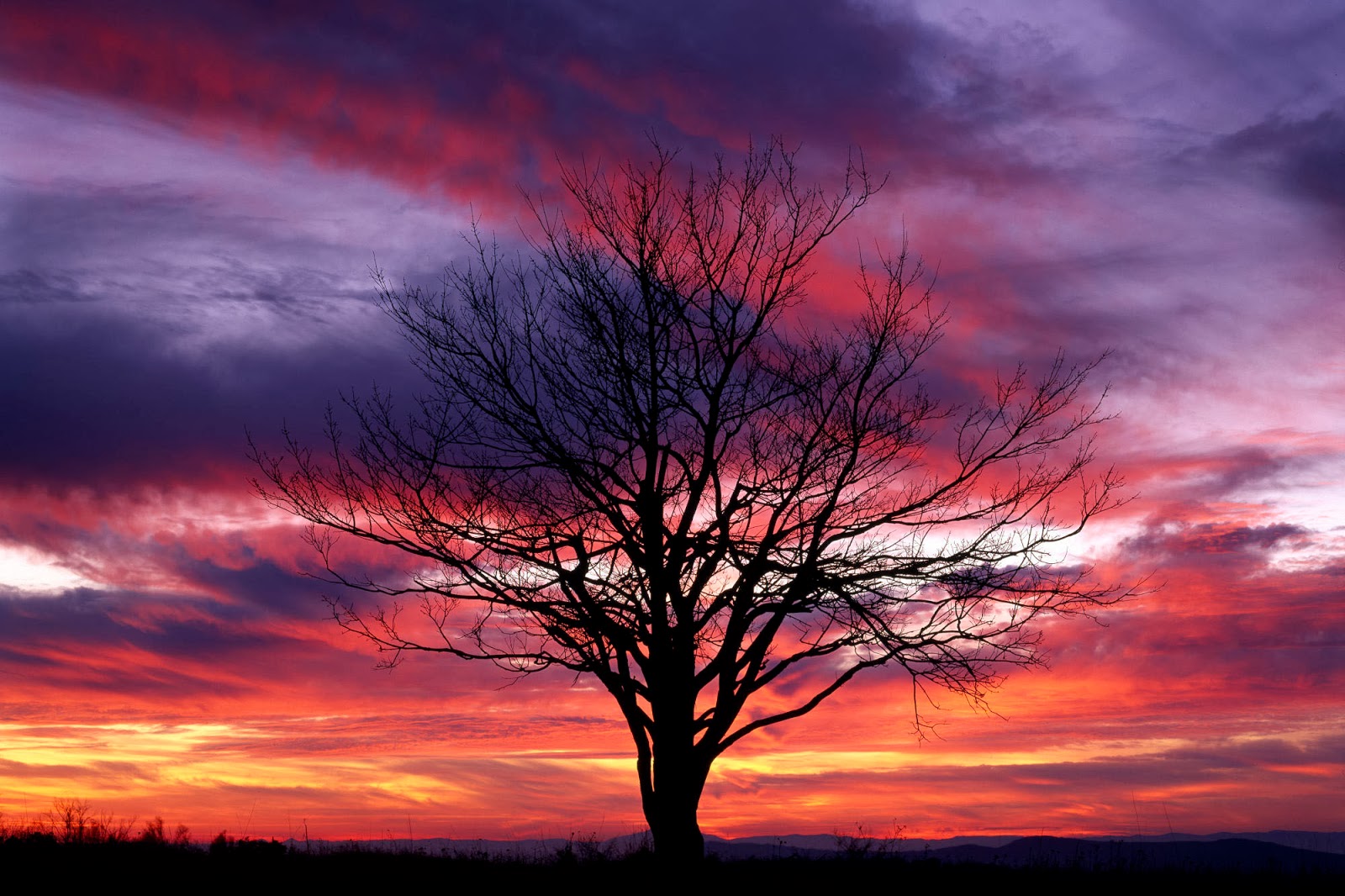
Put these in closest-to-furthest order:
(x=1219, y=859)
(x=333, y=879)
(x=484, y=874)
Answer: (x=333, y=879) → (x=484, y=874) → (x=1219, y=859)

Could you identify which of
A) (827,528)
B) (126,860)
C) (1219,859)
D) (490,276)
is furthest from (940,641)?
(126,860)

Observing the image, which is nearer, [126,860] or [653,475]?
[126,860]

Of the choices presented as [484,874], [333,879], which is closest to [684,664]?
[484,874]

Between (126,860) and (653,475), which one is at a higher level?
(653,475)

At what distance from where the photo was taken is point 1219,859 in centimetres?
1738

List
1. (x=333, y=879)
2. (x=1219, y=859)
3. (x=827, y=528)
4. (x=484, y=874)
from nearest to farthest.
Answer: (x=333, y=879)
(x=484, y=874)
(x=827, y=528)
(x=1219, y=859)

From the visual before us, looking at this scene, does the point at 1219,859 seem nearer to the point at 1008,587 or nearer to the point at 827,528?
the point at 1008,587

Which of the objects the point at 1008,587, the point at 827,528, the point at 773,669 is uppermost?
the point at 827,528

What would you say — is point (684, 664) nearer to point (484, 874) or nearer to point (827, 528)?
point (827, 528)

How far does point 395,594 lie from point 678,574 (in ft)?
13.5

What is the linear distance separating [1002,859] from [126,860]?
42.9ft

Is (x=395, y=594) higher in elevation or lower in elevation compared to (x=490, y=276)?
lower

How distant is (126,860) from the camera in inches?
555

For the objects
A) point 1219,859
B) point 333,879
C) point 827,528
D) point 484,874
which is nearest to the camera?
point 333,879
